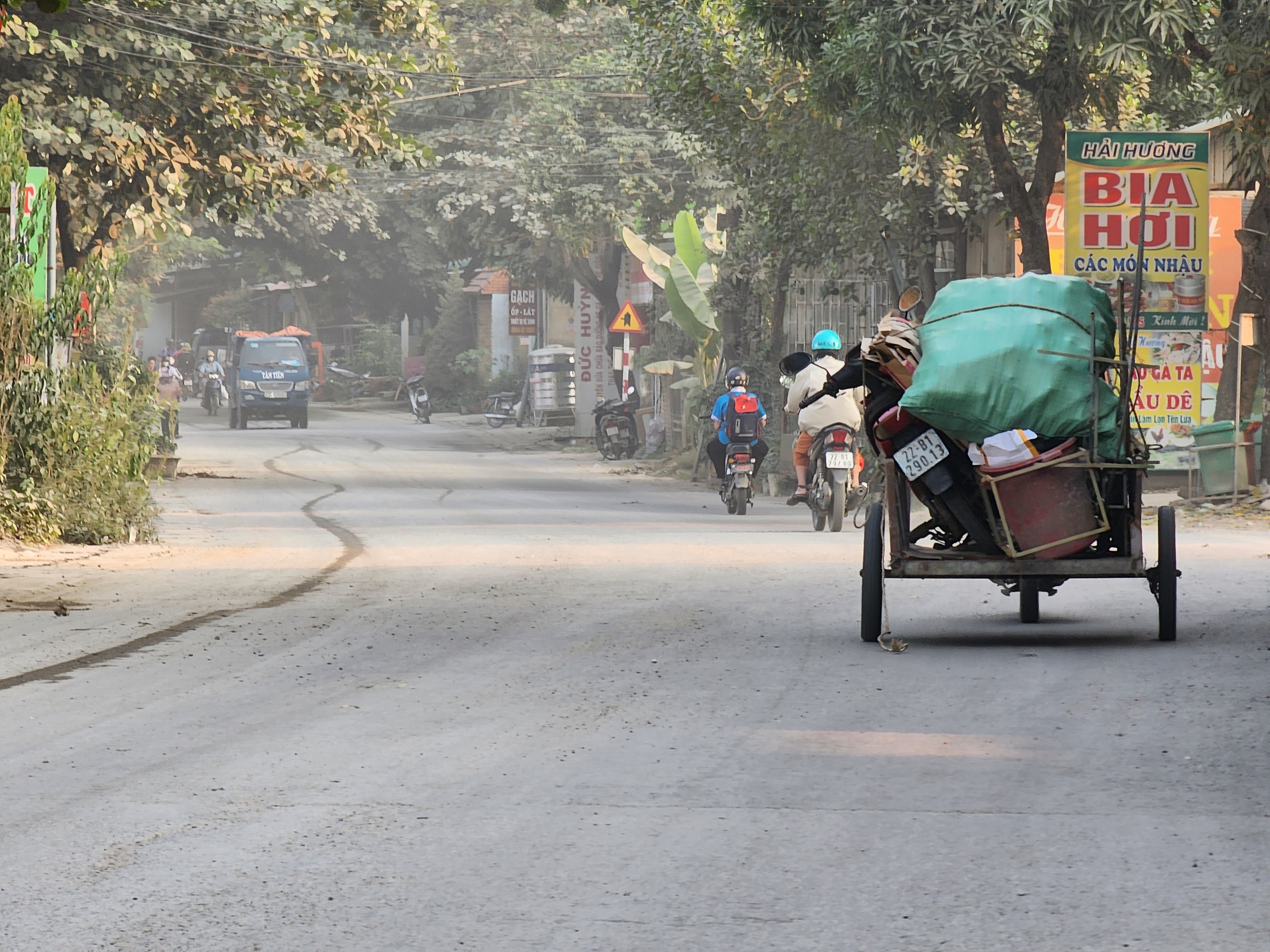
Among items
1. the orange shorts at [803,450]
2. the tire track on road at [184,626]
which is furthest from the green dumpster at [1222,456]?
the tire track on road at [184,626]

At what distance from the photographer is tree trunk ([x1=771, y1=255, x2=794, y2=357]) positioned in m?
28.2

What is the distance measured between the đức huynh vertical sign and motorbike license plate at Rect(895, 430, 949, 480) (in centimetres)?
1027

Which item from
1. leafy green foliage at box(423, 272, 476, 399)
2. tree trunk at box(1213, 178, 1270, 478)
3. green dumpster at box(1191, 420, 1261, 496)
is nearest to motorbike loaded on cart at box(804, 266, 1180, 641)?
tree trunk at box(1213, 178, 1270, 478)

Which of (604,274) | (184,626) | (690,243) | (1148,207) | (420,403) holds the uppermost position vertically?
(604,274)

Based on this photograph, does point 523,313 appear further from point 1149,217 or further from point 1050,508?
point 1050,508

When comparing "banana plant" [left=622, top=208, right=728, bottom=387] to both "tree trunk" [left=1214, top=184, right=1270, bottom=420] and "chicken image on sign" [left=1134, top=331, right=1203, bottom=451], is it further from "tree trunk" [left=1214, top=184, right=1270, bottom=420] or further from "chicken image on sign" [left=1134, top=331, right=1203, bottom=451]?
"chicken image on sign" [left=1134, top=331, right=1203, bottom=451]

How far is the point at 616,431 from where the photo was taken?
117 feet

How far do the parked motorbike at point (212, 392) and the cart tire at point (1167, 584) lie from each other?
48.8 m

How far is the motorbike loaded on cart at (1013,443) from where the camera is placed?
29.7 ft

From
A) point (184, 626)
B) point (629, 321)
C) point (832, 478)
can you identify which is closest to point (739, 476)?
point (832, 478)

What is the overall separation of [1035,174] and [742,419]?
4258 mm

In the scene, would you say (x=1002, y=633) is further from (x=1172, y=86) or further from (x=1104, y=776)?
(x=1172, y=86)

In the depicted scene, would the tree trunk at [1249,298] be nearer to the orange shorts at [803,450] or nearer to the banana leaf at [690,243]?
the orange shorts at [803,450]

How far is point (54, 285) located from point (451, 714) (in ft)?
44.9
